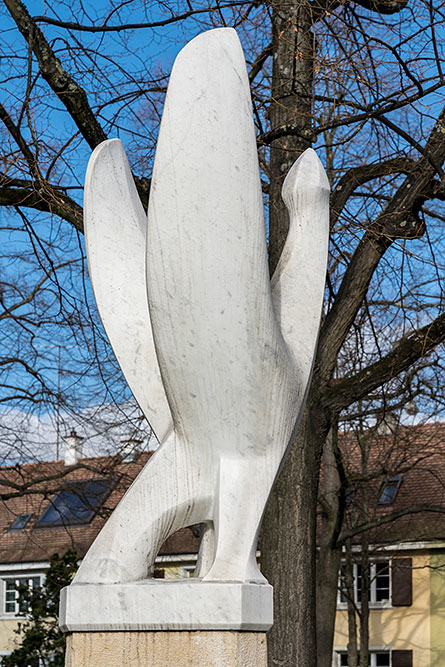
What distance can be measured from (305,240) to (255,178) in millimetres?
516

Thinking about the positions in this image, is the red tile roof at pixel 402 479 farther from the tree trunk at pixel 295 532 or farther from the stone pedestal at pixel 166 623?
the stone pedestal at pixel 166 623

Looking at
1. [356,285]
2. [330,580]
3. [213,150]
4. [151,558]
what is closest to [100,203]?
[213,150]

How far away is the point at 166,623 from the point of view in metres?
3.42

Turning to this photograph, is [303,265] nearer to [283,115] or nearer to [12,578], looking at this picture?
[283,115]

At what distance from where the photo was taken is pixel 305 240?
13.4ft

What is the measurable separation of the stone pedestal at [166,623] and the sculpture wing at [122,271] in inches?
26.9

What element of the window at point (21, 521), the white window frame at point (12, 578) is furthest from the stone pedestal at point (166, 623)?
the white window frame at point (12, 578)

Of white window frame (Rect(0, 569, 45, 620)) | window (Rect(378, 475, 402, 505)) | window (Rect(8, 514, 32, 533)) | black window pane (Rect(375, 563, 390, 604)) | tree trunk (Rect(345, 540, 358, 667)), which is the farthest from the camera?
white window frame (Rect(0, 569, 45, 620))

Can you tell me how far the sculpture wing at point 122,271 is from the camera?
13.2 ft

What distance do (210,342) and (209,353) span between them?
38mm

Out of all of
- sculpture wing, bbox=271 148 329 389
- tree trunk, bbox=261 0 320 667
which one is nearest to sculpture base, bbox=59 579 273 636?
sculpture wing, bbox=271 148 329 389

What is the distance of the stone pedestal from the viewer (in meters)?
3.41

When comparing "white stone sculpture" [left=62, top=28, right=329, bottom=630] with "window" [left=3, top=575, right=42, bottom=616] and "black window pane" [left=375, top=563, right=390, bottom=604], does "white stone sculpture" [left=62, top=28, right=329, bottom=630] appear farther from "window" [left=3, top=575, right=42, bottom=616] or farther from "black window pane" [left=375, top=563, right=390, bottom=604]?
"window" [left=3, top=575, right=42, bottom=616]

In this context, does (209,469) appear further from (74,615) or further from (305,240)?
(305,240)
